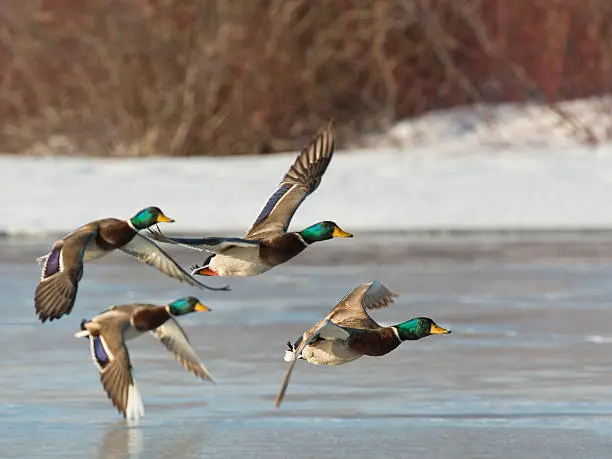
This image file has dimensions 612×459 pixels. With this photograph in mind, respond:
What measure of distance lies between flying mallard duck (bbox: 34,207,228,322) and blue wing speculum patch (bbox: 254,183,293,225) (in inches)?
28.8

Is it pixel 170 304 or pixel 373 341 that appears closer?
pixel 170 304

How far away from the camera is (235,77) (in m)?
21.9

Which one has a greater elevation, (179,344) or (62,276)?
(62,276)

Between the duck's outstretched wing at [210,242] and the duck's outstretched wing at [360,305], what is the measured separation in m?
0.42

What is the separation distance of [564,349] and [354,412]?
2.12 meters

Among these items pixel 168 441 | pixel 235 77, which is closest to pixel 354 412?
pixel 168 441

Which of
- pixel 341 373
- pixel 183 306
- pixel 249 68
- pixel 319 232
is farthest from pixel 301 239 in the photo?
pixel 249 68

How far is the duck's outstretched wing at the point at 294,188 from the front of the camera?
283 inches

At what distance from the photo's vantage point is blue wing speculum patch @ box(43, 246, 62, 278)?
6.39 meters

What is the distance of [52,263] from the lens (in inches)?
253

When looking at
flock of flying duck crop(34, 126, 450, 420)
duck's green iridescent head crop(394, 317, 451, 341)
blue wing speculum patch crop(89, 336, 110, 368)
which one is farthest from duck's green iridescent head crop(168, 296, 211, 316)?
duck's green iridescent head crop(394, 317, 451, 341)

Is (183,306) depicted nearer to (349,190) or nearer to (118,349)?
(118,349)

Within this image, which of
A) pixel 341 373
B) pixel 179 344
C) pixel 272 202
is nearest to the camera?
pixel 179 344

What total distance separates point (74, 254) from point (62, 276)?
9 centimetres
